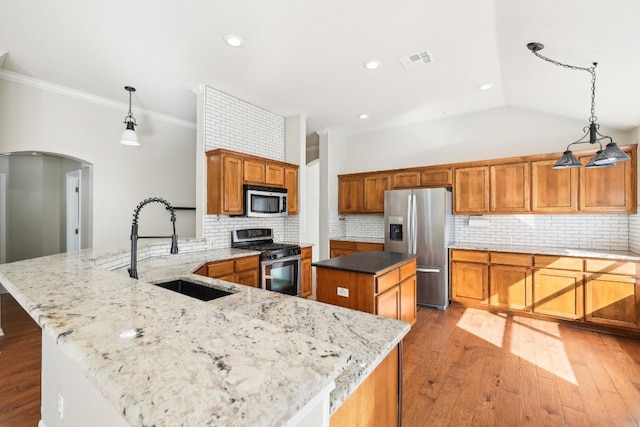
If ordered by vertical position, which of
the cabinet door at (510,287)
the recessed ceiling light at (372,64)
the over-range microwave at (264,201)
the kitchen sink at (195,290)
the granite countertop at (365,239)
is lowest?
the cabinet door at (510,287)

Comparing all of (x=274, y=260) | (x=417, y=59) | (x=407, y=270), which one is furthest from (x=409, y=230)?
(x=417, y=59)

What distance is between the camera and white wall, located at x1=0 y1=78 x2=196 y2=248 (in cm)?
352

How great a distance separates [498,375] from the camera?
2486 mm

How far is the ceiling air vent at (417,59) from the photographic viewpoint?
2965 mm

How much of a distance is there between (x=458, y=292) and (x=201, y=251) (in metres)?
3.68

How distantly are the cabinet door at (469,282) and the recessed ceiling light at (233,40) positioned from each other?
3.95 meters

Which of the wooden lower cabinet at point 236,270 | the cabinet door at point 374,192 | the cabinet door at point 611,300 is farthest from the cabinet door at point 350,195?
the cabinet door at point 611,300

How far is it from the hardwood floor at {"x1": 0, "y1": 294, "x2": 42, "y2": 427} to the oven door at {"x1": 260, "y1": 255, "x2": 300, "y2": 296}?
2.18m

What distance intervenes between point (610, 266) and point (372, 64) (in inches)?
140

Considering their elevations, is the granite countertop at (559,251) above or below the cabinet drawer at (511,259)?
above

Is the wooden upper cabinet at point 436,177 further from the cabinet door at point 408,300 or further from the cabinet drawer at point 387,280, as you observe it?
the cabinet drawer at point 387,280

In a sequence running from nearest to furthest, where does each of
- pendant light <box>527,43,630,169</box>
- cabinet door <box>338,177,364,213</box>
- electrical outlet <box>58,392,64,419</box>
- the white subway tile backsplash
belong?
electrical outlet <box>58,392,64,419</box> < pendant light <box>527,43,630,169</box> < the white subway tile backsplash < cabinet door <box>338,177,364,213</box>

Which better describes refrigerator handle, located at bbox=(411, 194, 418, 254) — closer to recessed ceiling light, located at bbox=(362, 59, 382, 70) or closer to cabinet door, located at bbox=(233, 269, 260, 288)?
recessed ceiling light, located at bbox=(362, 59, 382, 70)

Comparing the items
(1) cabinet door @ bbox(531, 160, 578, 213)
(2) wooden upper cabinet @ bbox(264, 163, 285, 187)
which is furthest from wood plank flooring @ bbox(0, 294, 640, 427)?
(2) wooden upper cabinet @ bbox(264, 163, 285, 187)
